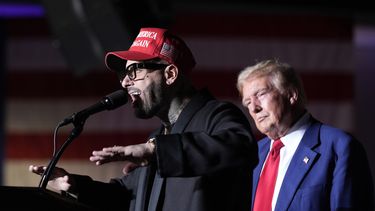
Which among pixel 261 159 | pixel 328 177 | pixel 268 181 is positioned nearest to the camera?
pixel 328 177

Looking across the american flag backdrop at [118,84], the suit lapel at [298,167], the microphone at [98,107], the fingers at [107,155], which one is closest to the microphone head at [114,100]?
the microphone at [98,107]

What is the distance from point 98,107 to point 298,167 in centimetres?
87

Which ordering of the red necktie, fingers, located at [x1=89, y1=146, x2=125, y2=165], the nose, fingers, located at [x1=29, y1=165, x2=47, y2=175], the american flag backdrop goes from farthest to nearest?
the american flag backdrop, the nose, the red necktie, fingers, located at [x1=29, y1=165, x2=47, y2=175], fingers, located at [x1=89, y1=146, x2=125, y2=165]

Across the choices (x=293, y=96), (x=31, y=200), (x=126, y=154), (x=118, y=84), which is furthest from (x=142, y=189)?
(x=118, y=84)

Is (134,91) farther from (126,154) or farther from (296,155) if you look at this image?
(296,155)

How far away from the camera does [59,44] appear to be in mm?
4336

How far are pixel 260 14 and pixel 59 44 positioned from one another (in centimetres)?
144

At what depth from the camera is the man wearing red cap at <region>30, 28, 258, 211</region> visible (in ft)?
6.33

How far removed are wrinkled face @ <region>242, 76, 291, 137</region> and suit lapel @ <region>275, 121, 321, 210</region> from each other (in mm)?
94

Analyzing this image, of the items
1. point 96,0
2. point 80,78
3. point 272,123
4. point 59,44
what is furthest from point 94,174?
point 272,123

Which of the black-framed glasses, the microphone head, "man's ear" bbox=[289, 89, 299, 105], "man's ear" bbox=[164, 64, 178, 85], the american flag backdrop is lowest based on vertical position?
the american flag backdrop

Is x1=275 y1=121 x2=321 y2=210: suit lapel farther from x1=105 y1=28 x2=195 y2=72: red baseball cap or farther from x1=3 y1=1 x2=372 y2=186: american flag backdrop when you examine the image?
x1=3 y1=1 x2=372 y2=186: american flag backdrop

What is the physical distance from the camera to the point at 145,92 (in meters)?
2.22

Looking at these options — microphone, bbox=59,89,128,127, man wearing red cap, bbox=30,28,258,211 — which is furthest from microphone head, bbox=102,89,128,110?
man wearing red cap, bbox=30,28,258,211
